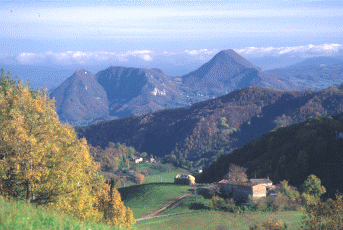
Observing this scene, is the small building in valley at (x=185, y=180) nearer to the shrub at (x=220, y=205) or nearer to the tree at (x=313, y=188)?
the shrub at (x=220, y=205)

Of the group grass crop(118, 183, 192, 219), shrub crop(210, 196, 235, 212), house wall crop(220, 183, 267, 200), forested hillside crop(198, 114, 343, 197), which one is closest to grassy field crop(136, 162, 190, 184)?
forested hillside crop(198, 114, 343, 197)

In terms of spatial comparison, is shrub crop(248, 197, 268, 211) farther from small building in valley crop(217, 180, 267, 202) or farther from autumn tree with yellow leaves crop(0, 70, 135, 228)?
autumn tree with yellow leaves crop(0, 70, 135, 228)

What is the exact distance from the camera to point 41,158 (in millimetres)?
14172

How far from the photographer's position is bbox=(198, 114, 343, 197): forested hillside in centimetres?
5970

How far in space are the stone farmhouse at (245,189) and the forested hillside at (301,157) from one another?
10839mm

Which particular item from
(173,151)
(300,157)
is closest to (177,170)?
(173,151)

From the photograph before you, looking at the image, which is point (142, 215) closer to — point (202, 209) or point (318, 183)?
point (202, 209)

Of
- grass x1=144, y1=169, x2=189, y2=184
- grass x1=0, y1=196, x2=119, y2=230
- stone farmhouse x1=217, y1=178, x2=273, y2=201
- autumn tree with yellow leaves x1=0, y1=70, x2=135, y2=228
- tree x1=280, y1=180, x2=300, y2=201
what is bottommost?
grass x1=144, y1=169, x2=189, y2=184

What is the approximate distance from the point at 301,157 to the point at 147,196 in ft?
104

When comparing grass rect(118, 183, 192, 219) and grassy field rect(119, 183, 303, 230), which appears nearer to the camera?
grassy field rect(119, 183, 303, 230)

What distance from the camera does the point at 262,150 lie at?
88.2m

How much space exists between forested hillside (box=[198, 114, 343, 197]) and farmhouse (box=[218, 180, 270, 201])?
1162 centimetres

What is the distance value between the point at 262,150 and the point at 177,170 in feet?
169

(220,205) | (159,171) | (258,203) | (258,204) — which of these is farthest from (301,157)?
(159,171)
